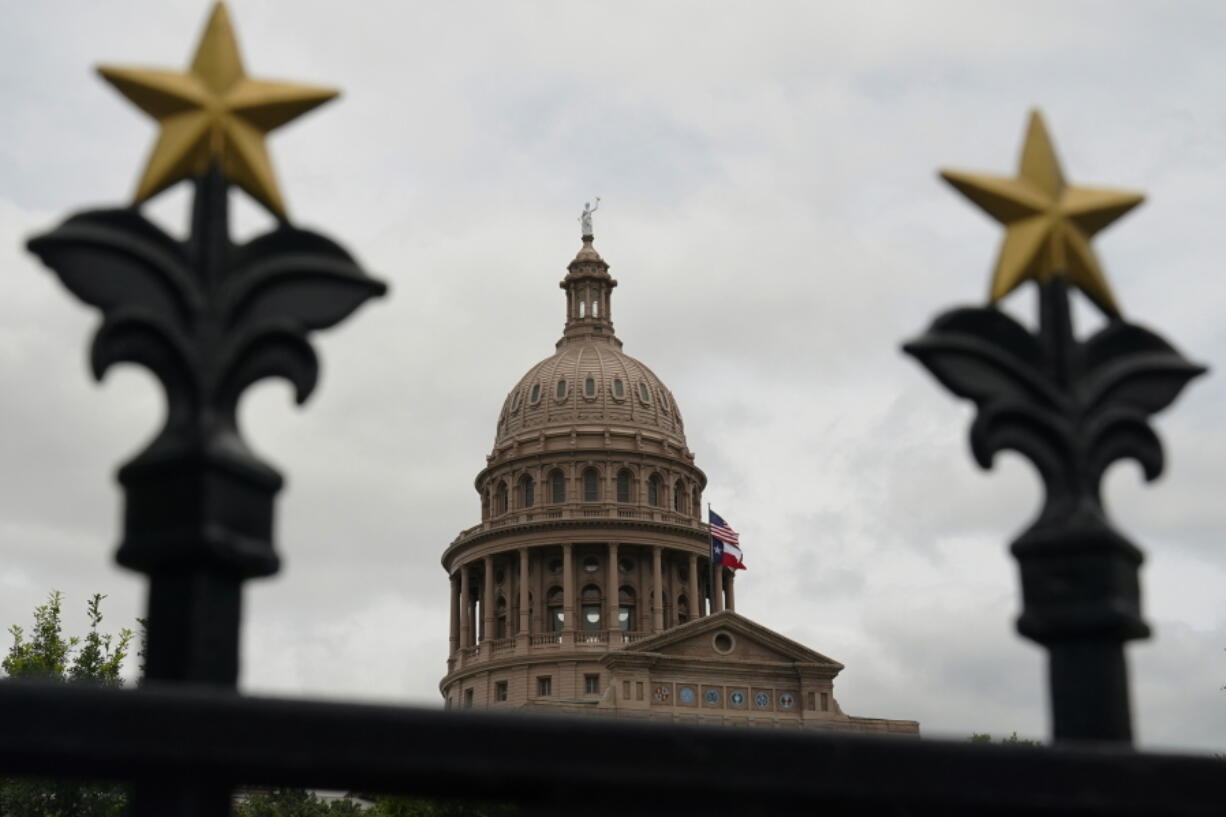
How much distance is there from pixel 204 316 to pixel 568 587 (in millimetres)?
103161

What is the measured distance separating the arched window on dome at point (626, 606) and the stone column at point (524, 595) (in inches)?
256

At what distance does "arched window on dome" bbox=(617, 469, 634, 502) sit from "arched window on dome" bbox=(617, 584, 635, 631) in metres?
6.53

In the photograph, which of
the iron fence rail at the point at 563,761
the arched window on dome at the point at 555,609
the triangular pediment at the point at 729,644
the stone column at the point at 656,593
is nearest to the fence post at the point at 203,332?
the iron fence rail at the point at 563,761

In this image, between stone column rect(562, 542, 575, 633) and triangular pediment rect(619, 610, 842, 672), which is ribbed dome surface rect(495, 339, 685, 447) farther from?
triangular pediment rect(619, 610, 842, 672)

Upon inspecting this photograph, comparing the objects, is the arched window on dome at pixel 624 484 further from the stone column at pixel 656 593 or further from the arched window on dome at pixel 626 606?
the arched window on dome at pixel 626 606

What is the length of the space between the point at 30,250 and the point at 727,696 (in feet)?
294

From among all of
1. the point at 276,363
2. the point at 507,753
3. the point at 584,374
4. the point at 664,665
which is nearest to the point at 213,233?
the point at 276,363

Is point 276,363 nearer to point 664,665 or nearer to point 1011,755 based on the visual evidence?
point 1011,755

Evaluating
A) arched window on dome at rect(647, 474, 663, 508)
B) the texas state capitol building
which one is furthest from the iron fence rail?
arched window on dome at rect(647, 474, 663, 508)

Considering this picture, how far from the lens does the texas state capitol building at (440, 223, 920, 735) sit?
10362cm

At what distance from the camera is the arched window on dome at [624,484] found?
111000 millimetres

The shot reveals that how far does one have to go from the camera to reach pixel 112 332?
14.2ft

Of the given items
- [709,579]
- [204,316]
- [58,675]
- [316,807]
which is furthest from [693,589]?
[204,316]

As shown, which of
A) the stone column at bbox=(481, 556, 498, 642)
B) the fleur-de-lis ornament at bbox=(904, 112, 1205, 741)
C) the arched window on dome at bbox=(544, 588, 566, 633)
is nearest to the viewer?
the fleur-de-lis ornament at bbox=(904, 112, 1205, 741)
